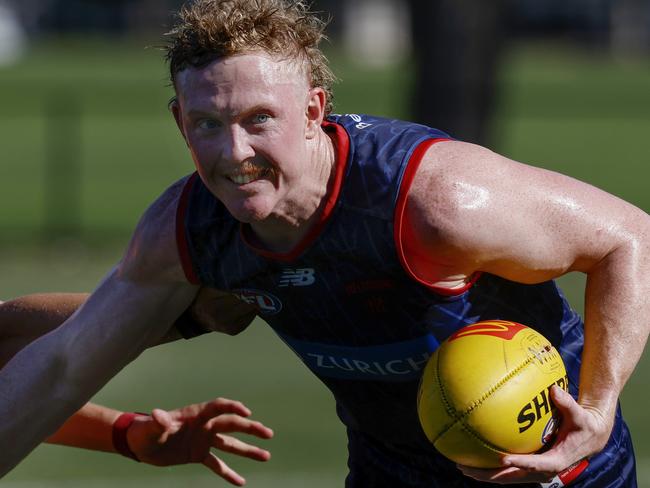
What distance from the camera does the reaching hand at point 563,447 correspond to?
3.87m

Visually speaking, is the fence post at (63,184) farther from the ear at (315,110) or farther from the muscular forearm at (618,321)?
the muscular forearm at (618,321)

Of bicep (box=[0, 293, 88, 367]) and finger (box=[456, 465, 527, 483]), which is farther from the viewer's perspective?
bicep (box=[0, 293, 88, 367])

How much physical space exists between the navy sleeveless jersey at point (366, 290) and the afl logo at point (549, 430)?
19.3 inches

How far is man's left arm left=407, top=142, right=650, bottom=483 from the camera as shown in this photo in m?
4.03

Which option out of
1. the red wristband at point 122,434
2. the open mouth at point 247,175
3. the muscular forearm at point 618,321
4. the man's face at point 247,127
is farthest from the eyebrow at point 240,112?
the red wristband at point 122,434

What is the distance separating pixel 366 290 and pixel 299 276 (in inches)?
8.6

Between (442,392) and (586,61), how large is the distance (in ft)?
177

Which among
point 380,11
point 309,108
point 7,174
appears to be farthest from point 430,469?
point 380,11

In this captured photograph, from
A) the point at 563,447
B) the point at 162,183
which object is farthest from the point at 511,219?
the point at 162,183

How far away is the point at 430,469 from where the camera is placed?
189 inches

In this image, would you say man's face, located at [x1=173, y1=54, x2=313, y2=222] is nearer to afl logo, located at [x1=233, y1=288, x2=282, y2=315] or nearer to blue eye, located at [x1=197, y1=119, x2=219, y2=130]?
blue eye, located at [x1=197, y1=119, x2=219, y2=130]

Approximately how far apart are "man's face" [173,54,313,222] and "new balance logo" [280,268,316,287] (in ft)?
0.92

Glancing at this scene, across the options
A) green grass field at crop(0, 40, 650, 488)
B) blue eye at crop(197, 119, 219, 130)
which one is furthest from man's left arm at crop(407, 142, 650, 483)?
green grass field at crop(0, 40, 650, 488)

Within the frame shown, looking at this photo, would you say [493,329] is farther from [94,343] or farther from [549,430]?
[94,343]
